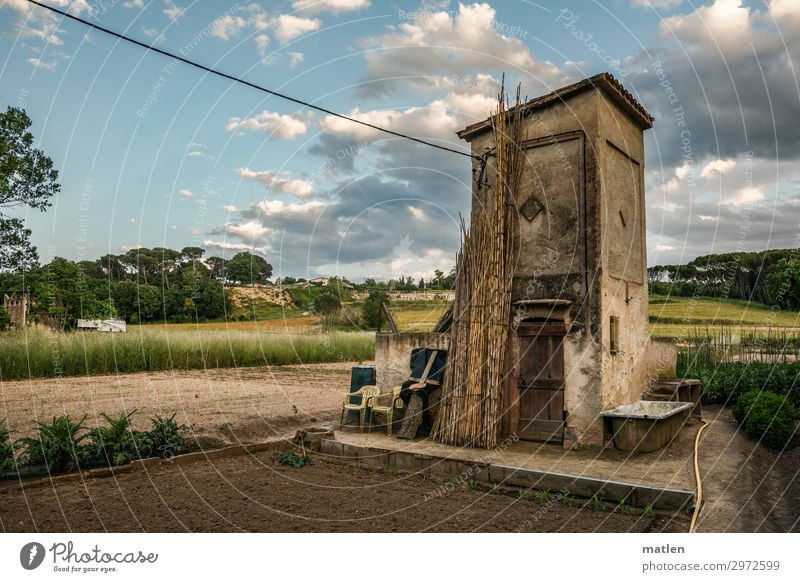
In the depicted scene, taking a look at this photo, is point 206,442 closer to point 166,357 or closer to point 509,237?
point 509,237

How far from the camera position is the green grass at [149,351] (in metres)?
17.0

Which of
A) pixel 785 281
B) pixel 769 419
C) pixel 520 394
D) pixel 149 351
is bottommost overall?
pixel 769 419

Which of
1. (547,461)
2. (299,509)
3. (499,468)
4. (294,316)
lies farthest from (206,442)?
(294,316)

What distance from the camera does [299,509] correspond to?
559 cm

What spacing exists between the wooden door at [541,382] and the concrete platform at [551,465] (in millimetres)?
300

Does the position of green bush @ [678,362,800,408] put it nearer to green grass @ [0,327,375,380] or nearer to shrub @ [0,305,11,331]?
green grass @ [0,327,375,380]

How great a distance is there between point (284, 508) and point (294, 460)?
2122mm

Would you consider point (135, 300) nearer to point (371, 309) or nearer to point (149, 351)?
point (371, 309)

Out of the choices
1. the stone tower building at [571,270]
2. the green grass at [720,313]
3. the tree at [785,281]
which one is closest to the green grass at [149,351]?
the stone tower building at [571,270]

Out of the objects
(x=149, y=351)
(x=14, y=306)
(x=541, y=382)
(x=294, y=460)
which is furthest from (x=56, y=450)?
(x=14, y=306)

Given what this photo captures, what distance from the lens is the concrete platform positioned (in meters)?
5.90

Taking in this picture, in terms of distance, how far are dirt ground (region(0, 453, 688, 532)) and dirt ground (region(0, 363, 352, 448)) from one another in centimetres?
207

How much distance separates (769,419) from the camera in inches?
353

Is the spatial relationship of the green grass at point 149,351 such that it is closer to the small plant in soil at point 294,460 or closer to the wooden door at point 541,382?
the small plant in soil at point 294,460
